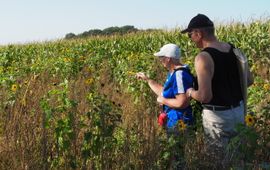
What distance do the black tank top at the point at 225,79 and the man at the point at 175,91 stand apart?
245 millimetres

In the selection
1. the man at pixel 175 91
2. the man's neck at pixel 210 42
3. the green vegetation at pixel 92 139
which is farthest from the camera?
the man at pixel 175 91

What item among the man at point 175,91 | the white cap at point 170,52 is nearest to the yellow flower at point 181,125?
the man at point 175,91

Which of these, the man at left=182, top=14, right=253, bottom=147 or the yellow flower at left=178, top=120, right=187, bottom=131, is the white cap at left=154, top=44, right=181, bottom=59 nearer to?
the man at left=182, top=14, right=253, bottom=147

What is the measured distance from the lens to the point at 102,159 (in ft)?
12.1

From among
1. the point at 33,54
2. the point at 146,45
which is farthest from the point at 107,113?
the point at 33,54

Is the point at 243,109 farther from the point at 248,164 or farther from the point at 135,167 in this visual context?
the point at 135,167

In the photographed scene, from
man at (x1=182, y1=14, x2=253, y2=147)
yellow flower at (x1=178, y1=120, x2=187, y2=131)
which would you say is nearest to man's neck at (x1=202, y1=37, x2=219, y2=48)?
man at (x1=182, y1=14, x2=253, y2=147)

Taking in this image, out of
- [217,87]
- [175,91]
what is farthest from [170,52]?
[217,87]

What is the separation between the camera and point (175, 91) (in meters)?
3.98

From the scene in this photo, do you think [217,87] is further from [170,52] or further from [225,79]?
[170,52]

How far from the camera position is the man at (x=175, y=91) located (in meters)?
3.89

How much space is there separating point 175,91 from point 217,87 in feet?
1.23

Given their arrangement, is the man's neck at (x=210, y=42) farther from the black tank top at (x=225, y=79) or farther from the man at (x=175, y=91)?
the man at (x=175, y=91)

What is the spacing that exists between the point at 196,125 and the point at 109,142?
2.54ft
